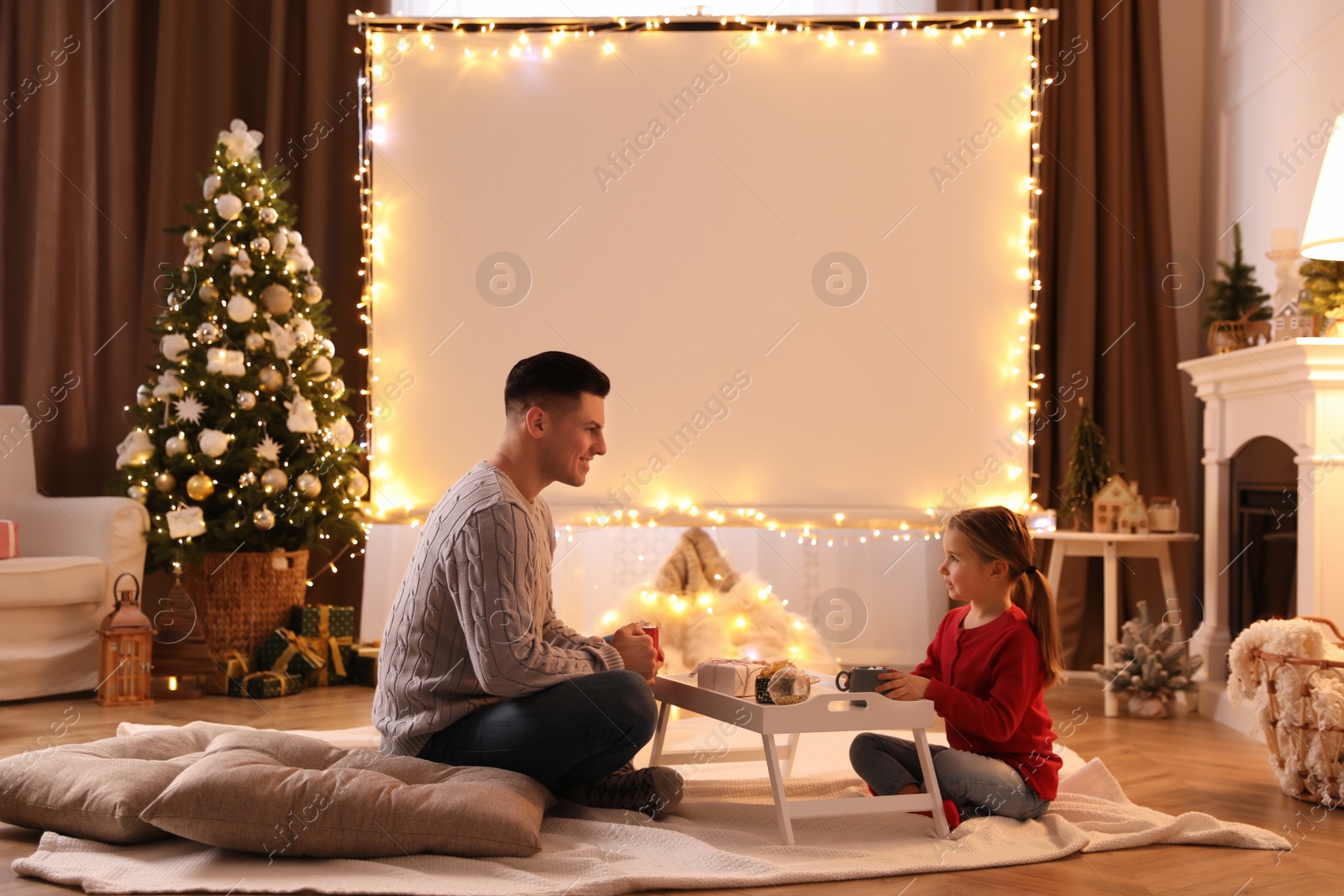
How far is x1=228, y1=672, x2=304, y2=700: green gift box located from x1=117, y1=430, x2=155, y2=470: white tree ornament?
31.0 inches

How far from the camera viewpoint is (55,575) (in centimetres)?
362

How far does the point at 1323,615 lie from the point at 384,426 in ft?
9.33

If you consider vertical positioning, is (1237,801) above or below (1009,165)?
below

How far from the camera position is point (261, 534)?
401cm

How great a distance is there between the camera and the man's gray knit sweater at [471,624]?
6.75ft

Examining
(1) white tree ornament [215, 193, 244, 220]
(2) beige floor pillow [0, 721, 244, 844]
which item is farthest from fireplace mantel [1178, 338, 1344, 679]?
(1) white tree ornament [215, 193, 244, 220]

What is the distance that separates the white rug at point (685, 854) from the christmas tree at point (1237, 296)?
7.08 ft

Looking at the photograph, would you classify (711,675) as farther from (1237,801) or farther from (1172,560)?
(1172,560)

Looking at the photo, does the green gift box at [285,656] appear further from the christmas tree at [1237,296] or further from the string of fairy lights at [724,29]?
the christmas tree at [1237,296]

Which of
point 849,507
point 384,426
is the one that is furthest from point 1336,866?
point 384,426

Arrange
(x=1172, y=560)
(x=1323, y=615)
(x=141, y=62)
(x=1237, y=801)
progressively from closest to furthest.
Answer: (x=1237, y=801) → (x=1323, y=615) → (x=1172, y=560) → (x=141, y=62)

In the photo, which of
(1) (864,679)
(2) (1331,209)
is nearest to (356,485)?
(1) (864,679)

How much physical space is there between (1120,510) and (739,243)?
153 centimetres

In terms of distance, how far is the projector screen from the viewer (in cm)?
389
